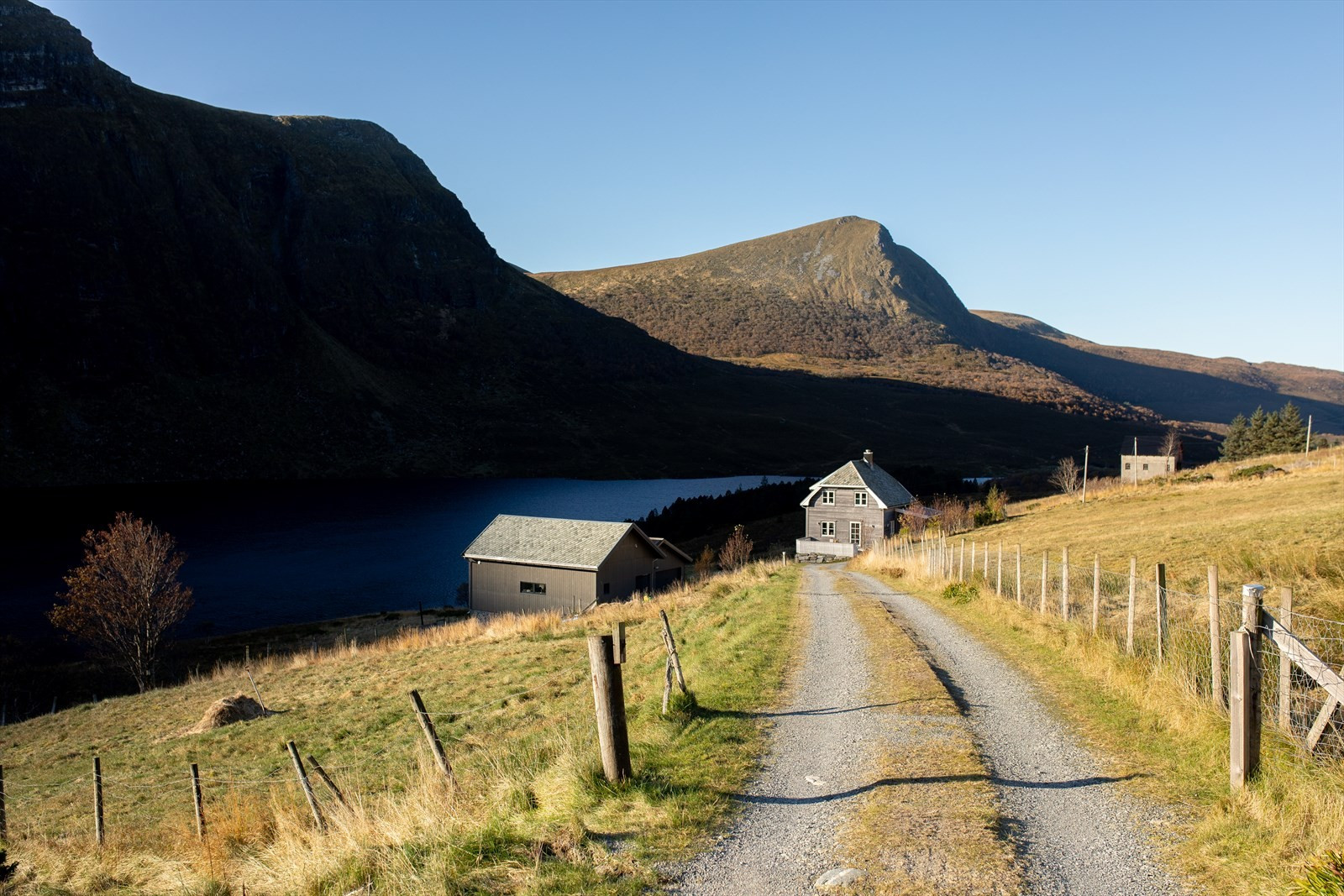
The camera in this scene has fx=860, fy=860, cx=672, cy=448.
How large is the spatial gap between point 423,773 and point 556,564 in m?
37.0

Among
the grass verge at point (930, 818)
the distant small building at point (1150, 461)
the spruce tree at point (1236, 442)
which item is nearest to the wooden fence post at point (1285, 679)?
the grass verge at point (930, 818)

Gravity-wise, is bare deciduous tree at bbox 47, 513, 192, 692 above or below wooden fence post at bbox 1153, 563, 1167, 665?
below

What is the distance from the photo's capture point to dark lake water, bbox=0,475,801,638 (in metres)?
55.3

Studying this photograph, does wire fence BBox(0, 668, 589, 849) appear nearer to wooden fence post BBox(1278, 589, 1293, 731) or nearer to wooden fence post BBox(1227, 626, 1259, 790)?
wooden fence post BBox(1227, 626, 1259, 790)

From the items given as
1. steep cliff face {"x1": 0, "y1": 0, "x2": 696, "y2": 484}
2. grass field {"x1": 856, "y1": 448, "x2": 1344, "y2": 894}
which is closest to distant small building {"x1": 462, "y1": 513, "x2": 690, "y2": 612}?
grass field {"x1": 856, "y1": 448, "x2": 1344, "y2": 894}

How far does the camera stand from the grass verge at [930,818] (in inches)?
230

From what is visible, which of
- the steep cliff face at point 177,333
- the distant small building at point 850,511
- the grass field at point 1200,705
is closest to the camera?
the grass field at point 1200,705

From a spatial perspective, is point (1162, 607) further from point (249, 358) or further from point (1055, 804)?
point (249, 358)

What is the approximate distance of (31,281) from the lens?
131875mm

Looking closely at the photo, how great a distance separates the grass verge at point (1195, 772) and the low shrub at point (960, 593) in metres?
8.09

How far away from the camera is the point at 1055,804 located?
23.9 ft

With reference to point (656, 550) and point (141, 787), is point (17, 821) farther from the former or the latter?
point (656, 550)

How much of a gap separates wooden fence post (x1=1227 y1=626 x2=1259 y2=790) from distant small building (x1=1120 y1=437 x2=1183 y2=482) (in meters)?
94.0

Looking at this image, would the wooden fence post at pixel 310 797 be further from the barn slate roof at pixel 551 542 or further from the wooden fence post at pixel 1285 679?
the barn slate roof at pixel 551 542
